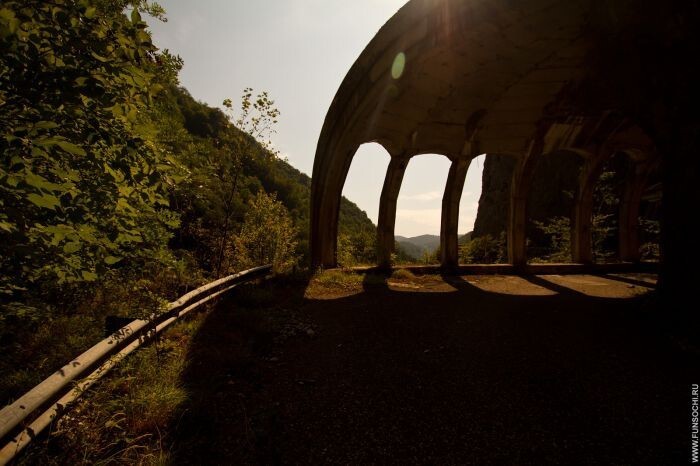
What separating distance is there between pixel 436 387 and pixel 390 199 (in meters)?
8.45

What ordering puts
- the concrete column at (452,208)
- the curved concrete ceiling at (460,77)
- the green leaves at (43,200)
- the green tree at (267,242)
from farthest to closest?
the concrete column at (452,208)
the green tree at (267,242)
the curved concrete ceiling at (460,77)
the green leaves at (43,200)

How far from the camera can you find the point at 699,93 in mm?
4766

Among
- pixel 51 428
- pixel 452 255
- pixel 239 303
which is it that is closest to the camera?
pixel 51 428

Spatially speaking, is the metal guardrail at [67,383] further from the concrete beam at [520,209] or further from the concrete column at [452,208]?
the concrete beam at [520,209]

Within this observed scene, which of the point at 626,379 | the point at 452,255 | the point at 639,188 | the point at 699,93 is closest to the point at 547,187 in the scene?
the point at 639,188

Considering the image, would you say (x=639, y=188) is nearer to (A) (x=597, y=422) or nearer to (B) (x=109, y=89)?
(A) (x=597, y=422)

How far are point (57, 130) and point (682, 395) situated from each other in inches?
241

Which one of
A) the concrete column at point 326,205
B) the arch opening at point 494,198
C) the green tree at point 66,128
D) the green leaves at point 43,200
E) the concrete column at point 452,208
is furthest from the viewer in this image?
the arch opening at point 494,198

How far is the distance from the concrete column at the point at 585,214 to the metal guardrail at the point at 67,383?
13.2 meters

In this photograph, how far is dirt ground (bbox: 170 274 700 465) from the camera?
247 centimetres

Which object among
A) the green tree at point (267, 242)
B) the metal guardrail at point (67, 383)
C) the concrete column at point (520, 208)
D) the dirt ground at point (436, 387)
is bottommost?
the dirt ground at point (436, 387)

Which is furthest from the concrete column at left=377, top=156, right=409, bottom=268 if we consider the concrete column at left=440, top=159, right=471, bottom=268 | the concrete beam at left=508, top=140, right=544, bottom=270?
the concrete beam at left=508, top=140, right=544, bottom=270

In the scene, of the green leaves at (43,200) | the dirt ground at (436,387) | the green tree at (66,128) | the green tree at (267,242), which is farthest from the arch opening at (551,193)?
the green leaves at (43,200)

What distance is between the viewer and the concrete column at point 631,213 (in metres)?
11.8
